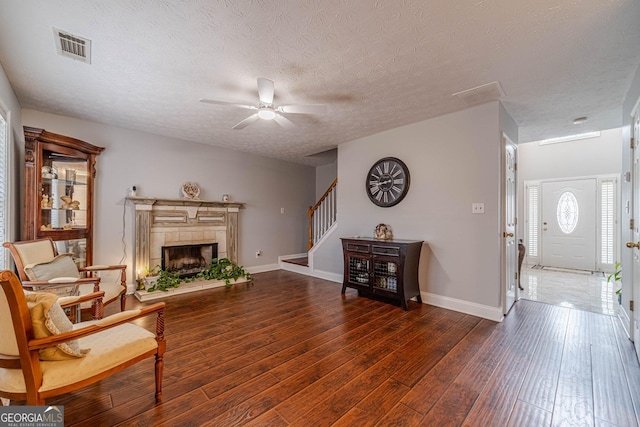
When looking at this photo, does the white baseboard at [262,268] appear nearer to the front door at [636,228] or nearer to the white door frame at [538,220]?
the front door at [636,228]

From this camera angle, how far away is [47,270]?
8.68 feet

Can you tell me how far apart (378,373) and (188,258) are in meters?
4.07

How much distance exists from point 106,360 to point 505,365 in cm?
284

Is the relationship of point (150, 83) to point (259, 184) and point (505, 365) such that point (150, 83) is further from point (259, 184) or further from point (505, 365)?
point (505, 365)

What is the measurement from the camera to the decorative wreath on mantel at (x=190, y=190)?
Answer: 15.8 ft

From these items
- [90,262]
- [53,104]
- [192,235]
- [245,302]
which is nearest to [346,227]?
[245,302]

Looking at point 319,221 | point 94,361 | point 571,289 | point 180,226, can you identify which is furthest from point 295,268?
point 571,289

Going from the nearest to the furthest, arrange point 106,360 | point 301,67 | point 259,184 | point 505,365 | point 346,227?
1. point 106,360
2. point 505,365
3. point 301,67
4. point 346,227
5. point 259,184

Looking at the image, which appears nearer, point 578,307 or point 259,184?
point 578,307

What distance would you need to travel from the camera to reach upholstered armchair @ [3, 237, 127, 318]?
2.51 meters

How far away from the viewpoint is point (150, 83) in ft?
9.12

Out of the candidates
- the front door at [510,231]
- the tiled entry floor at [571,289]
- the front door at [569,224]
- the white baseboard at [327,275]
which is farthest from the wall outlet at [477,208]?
the front door at [569,224]

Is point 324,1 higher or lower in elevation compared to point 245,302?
higher

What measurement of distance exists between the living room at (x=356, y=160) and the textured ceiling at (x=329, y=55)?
42 mm
